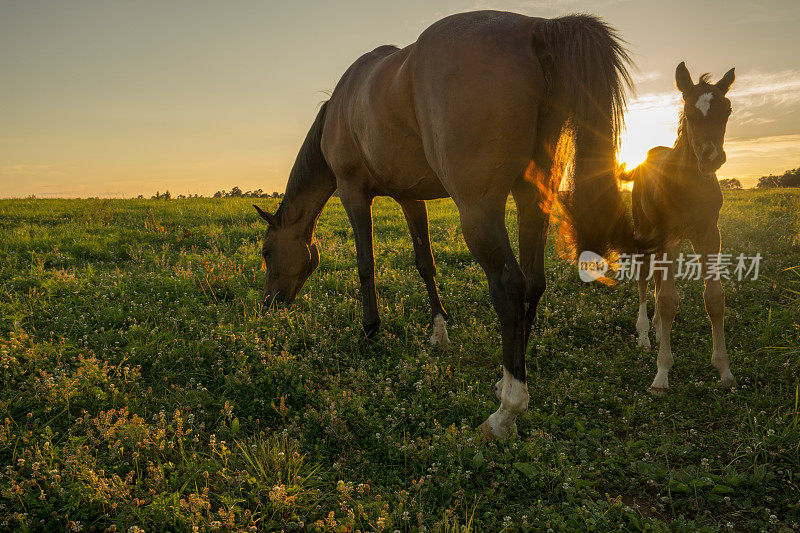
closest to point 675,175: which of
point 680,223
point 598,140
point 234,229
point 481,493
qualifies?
point 680,223

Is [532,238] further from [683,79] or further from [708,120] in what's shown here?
[683,79]

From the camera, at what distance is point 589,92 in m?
3.29

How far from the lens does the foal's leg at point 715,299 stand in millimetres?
4586

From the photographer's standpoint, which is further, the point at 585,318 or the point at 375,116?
the point at 585,318

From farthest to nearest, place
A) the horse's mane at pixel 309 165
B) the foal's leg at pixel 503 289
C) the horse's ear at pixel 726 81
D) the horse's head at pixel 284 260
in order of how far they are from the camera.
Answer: the horse's head at pixel 284 260
the horse's mane at pixel 309 165
the horse's ear at pixel 726 81
the foal's leg at pixel 503 289

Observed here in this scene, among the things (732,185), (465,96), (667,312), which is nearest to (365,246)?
(465,96)

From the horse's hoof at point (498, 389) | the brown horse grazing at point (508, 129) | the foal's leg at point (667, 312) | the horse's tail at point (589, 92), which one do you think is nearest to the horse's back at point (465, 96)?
the brown horse grazing at point (508, 129)

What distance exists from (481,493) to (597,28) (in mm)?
3357

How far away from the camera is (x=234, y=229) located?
10.7m

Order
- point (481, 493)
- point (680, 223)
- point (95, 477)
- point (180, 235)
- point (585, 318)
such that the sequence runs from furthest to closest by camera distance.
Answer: point (180, 235) < point (585, 318) < point (680, 223) < point (481, 493) < point (95, 477)

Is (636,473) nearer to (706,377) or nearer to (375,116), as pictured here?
(706,377)

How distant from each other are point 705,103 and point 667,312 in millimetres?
2037

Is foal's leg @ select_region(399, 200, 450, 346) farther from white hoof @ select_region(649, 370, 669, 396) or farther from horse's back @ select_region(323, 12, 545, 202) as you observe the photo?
white hoof @ select_region(649, 370, 669, 396)

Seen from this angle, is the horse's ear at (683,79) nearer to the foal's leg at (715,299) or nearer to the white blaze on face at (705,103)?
the white blaze on face at (705,103)
